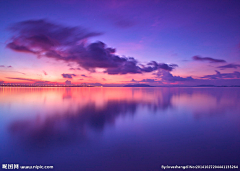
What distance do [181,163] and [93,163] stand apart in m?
3.23

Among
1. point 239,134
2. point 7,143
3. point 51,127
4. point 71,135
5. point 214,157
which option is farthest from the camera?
point 51,127

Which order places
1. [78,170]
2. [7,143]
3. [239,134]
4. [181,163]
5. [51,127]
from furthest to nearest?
1. [51,127]
2. [239,134]
3. [7,143]
4. [181,163]
5. [78,170]

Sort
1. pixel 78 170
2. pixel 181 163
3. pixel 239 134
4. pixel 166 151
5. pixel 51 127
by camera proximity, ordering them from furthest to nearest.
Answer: pixel 51 127, pixel 239 134, pixel 166 151, pixel 181 163, pixel 78 170

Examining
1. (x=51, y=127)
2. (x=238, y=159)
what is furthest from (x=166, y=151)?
(x=51, y=127)

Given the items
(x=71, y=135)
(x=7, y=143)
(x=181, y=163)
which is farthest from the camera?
(x=71, y=135)

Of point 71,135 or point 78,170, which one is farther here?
point 71,135

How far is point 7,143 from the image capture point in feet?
21.0

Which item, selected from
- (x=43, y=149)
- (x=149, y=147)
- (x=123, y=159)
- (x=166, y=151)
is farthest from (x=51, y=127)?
(x=166, y=151)

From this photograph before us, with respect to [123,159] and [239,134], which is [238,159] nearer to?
[239,134]

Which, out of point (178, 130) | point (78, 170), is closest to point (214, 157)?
point (178, 130)

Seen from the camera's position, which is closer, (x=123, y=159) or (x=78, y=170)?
(x=78, y=170)

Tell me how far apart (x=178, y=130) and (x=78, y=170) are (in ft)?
20.8

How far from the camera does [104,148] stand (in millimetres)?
5895

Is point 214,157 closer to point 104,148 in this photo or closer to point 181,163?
point 181,163
